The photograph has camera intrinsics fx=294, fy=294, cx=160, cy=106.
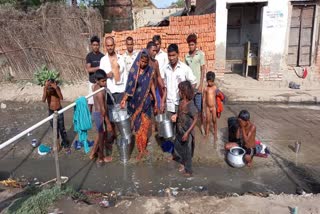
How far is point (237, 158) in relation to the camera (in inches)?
174

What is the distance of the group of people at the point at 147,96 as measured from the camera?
4199mm

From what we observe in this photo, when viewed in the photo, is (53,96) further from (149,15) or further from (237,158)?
(149,15)

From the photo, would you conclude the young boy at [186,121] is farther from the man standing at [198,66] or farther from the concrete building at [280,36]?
the concrete building at [280,36]

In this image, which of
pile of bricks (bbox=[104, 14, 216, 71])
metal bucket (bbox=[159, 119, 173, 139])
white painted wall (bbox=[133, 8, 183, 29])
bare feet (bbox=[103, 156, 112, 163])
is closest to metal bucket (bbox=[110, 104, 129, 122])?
metal bucket (bbox=[159, 119, 173, 139])

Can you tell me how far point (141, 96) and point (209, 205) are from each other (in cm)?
204

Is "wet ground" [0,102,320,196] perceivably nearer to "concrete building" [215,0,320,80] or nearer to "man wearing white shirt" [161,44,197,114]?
"man wearing white shirt" [161,44,197,114]

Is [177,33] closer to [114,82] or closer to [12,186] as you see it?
[114,82]

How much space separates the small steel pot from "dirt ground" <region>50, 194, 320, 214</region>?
1.04 meters

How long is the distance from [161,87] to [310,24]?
24.3 ft

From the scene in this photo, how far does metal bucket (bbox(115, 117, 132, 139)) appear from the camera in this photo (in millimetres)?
4496

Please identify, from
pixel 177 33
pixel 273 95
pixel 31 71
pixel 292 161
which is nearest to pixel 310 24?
pixel 273 95

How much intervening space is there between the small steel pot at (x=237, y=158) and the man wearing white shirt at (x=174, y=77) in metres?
1.13

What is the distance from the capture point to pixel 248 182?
4.09 m

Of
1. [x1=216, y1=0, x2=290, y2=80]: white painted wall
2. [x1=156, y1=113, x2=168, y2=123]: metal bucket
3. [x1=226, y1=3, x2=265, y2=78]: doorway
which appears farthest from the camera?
[x1=226, y1=3, x2=265, y2=78]: doorway
